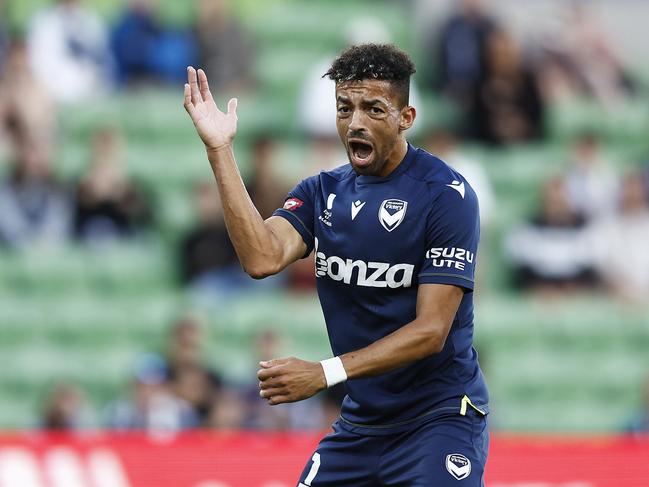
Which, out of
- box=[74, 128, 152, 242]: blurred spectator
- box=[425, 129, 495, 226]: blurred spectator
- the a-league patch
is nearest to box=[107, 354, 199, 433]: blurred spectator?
box=[74, 128, 152, 242]: blurred spectator

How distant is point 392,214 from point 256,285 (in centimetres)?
623

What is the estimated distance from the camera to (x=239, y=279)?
11.9 metres

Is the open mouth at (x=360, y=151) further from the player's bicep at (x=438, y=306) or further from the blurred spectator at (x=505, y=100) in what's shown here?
the blurred spectator at (x=505, y=100)

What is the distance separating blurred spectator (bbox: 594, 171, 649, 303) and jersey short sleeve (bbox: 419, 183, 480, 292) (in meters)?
6.92

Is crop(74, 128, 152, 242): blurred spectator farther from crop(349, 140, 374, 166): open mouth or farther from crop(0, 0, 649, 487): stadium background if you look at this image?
crop(349, 140, 374, 166): open mouth

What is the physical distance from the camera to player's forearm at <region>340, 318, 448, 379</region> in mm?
5480

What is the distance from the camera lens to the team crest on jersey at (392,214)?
5766 mm

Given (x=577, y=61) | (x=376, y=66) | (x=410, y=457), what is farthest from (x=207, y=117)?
(x=577, y=61)

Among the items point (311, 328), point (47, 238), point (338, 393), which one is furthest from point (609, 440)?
point (47, 238)

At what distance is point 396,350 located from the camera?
18.1 ft

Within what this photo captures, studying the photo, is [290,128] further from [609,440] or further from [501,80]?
[609,440]

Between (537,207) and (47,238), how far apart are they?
4330 millimetres

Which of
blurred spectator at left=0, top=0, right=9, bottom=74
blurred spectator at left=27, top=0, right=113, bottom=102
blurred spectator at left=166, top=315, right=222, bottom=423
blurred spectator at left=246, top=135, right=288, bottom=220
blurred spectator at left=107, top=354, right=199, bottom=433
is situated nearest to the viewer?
blurred spectator at left=107, top=354, right=199, bottom=433

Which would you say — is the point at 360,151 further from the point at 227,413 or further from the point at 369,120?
the point at 227,413
